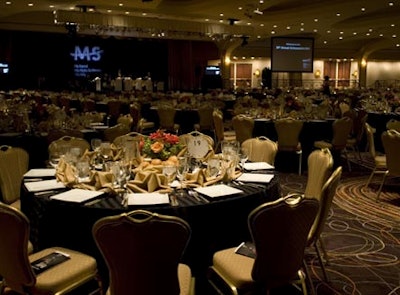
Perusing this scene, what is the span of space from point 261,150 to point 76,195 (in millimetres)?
2291

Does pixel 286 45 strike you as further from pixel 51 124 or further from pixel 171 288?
pixel 171 288

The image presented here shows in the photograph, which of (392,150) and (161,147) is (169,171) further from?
(392,150)

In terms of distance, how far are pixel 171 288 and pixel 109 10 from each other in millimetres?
15416

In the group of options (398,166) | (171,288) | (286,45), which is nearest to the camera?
(171,288)

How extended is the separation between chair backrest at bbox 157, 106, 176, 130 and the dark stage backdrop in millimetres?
10635

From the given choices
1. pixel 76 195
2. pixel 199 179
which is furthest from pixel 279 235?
pixel 76 195

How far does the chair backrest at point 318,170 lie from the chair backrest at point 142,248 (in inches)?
67.1

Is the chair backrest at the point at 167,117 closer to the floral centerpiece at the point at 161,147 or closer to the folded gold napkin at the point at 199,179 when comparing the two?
the floral centerpiece at the point at 161,147

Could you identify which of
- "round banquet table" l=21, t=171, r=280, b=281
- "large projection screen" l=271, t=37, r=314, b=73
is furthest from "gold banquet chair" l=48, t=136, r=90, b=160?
"large projection screen" l=271, t=37, r=314, b=73

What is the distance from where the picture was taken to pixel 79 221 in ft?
9.80

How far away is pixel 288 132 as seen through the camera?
7.31 meters

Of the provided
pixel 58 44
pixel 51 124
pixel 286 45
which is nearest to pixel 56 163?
pixel 51 124

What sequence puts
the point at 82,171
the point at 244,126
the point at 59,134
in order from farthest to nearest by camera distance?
the point at 244,126 → the point at 59,134 → the point at 82,171

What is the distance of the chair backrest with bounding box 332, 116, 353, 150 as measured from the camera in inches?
285
